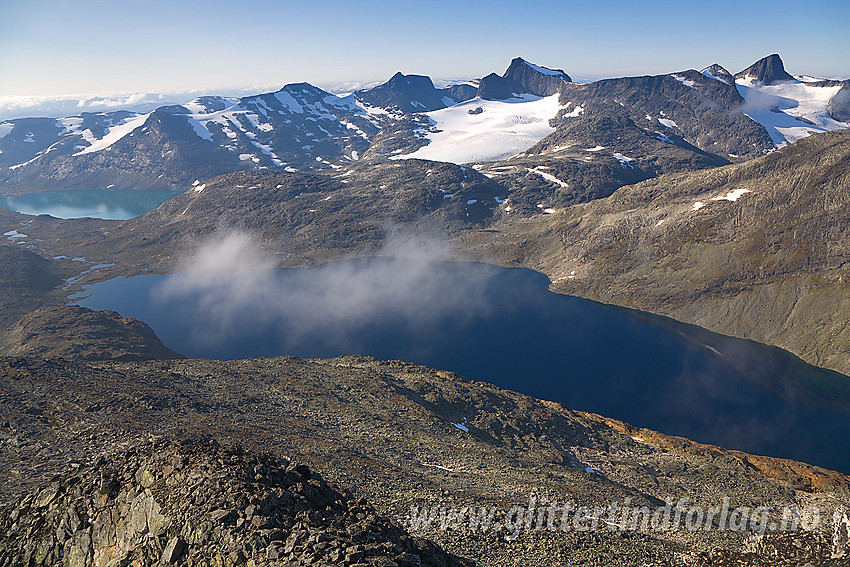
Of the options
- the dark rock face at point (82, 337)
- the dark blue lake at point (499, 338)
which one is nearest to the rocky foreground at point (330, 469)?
the dark blue lake at point (499, 338)

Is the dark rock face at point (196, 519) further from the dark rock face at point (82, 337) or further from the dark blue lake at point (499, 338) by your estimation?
the dark rock face at point (82, 337)

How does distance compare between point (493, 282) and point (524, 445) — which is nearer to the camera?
point (524, 445)

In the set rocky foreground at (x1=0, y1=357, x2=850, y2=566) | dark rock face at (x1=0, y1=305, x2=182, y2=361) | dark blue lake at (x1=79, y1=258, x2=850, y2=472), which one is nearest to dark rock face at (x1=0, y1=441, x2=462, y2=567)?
rocky foreground at (x1=0, y1=357, x2=850, y2=566)

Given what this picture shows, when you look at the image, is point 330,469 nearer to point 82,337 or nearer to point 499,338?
point 499,338

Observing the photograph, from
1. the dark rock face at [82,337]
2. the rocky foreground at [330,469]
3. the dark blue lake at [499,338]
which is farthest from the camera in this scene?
the dark rock face at [82,337]

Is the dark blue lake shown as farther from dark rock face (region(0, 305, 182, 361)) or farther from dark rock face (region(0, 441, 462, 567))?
dark rock face (region(0, 441, 462, 567))

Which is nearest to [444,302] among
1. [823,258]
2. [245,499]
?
[823,258]

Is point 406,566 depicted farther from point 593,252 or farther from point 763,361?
point 593,252
